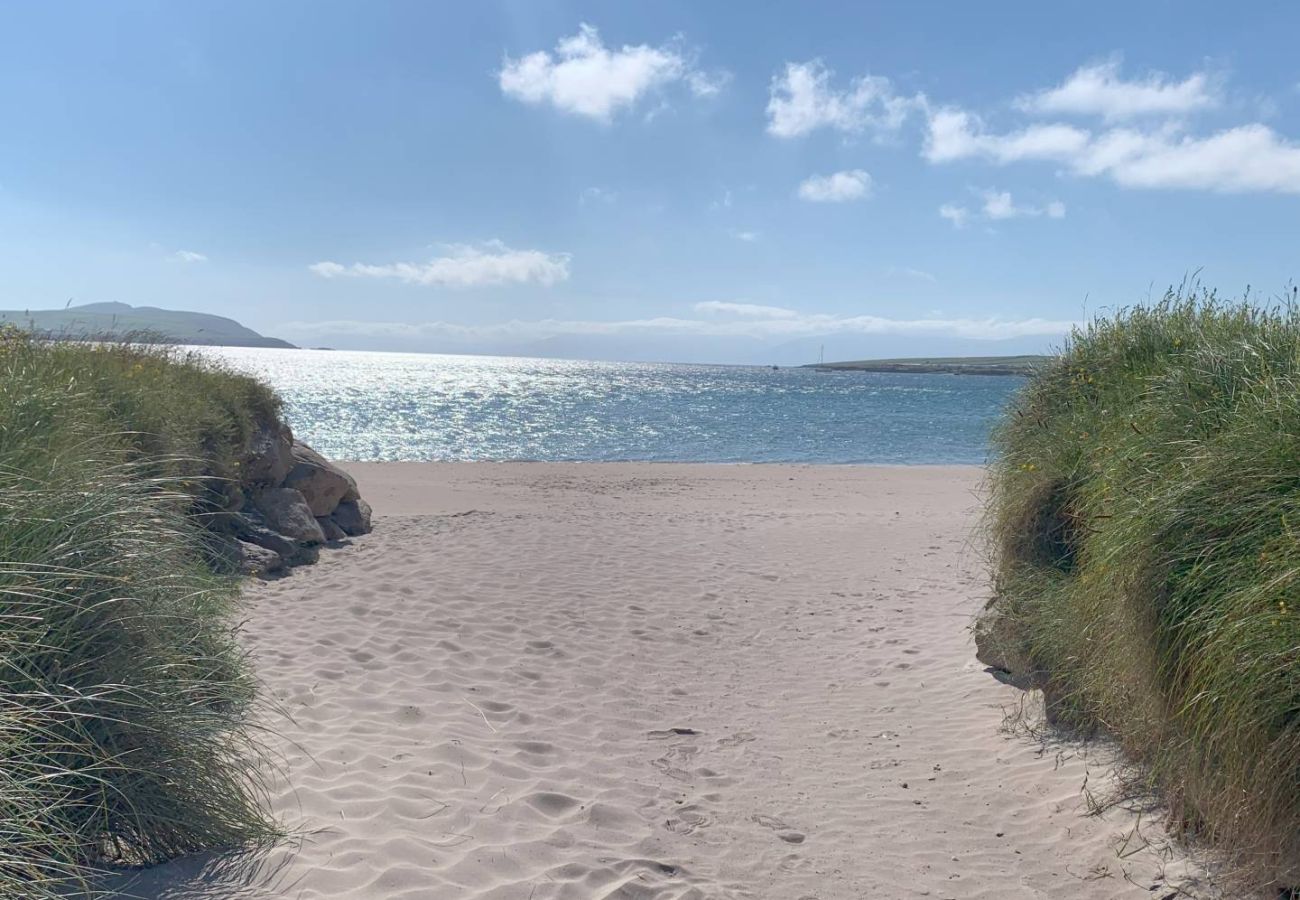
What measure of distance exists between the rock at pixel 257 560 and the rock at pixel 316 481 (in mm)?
1938

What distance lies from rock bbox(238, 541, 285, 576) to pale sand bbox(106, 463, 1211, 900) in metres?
0.25

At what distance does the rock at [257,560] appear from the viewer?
8.95m

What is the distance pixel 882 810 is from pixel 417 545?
25.5ft

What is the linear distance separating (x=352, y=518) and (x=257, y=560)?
2.94 meters

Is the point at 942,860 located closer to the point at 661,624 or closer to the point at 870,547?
the point at 661,624

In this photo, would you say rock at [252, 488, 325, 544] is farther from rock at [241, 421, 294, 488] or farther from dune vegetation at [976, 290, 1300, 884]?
dune vegetation at [976, 290, 1300, 884]

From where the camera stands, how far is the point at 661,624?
834 centimetres

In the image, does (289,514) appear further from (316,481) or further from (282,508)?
(316,481)

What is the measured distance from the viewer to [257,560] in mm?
9180

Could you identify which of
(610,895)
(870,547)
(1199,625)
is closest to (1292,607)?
(1199,625)

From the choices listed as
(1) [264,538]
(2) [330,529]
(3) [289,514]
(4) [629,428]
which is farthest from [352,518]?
(4) [629,428]

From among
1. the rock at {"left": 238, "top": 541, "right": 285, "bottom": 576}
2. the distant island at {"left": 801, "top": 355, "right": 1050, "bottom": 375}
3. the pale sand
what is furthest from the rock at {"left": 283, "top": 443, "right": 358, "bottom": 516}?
the distant island at {"left": 801, "top": 355, "right": 1050, "bottom": 375}

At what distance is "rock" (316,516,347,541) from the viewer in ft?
37.5

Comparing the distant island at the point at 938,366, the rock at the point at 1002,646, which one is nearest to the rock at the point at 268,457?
the rock at the point at 1002,646
